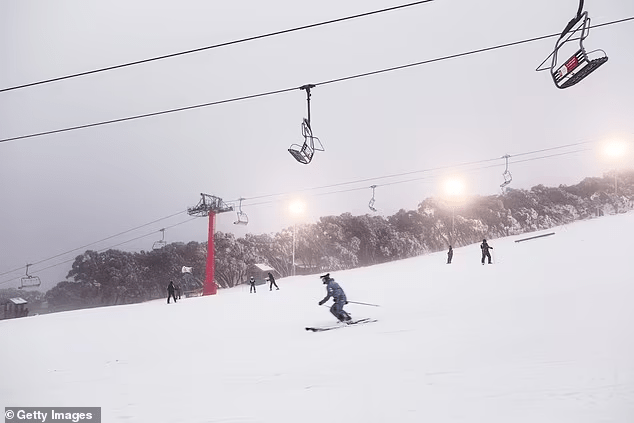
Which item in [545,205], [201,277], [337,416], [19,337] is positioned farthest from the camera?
[545,205]

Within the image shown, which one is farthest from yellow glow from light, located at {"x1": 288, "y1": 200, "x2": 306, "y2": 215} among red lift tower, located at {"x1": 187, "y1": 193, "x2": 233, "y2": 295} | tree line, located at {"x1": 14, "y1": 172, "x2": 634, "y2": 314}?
tree line, located at {"x1": 14, "y1": 172, "x2": 634, "y2": 314}

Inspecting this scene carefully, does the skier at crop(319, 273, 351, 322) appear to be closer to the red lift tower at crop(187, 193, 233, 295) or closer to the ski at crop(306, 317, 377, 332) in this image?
the ski at crop(306, 317, 377, 332)

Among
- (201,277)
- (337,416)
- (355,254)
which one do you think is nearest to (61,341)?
(337,416)

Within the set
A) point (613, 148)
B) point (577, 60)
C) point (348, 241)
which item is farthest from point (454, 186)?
point (577, 60)

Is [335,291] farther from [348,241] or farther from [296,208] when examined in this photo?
[348,241]

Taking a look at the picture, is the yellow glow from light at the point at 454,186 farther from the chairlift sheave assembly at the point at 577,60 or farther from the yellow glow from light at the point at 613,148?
the chairlift sheave assembly at the point at 577,60

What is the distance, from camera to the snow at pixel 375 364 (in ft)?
16.4

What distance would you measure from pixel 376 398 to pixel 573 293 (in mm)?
9955

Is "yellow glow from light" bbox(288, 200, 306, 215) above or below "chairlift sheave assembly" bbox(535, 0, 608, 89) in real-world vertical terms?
above

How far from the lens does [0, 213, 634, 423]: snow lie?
4996 mm

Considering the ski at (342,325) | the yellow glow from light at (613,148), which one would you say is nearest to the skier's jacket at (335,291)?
the ski at (342,325)

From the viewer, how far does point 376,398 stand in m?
5.34

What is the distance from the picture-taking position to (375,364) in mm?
6996

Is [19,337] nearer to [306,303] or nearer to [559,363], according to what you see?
[306,303]
